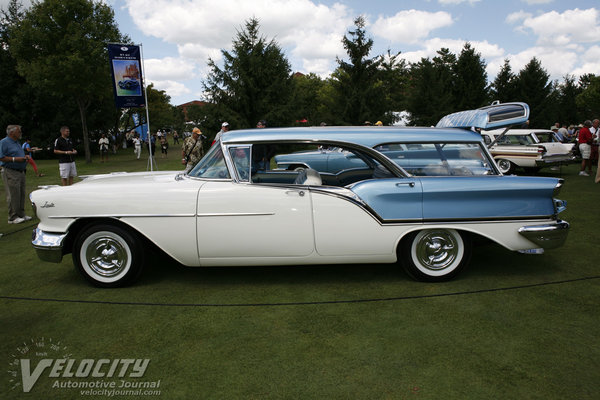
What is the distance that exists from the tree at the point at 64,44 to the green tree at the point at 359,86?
44.1ft

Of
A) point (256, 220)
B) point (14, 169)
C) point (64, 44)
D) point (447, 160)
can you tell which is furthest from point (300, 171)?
point (64, 44)

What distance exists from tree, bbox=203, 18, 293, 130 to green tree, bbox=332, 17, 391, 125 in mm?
3683

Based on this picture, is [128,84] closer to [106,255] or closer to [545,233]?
[106,255]

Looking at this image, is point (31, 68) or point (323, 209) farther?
point (31, 68)

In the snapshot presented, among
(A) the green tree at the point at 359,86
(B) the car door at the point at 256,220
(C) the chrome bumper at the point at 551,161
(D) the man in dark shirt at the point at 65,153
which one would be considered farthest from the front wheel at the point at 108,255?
(A) the green tree at the point at 359,86

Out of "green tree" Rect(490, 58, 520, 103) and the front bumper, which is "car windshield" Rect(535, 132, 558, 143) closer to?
the front bumper

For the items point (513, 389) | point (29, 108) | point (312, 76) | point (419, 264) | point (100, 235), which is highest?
point (312, 76)

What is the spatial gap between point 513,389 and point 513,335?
70 centimetres

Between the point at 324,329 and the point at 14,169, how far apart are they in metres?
6.65

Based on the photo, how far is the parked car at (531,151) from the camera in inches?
490

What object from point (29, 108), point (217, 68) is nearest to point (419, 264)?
point (217, 68)

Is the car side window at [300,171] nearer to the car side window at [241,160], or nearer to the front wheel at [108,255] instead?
the car side window at [241,160]

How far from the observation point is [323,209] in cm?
379

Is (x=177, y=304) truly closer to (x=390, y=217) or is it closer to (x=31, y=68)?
(x=390, y=217)
